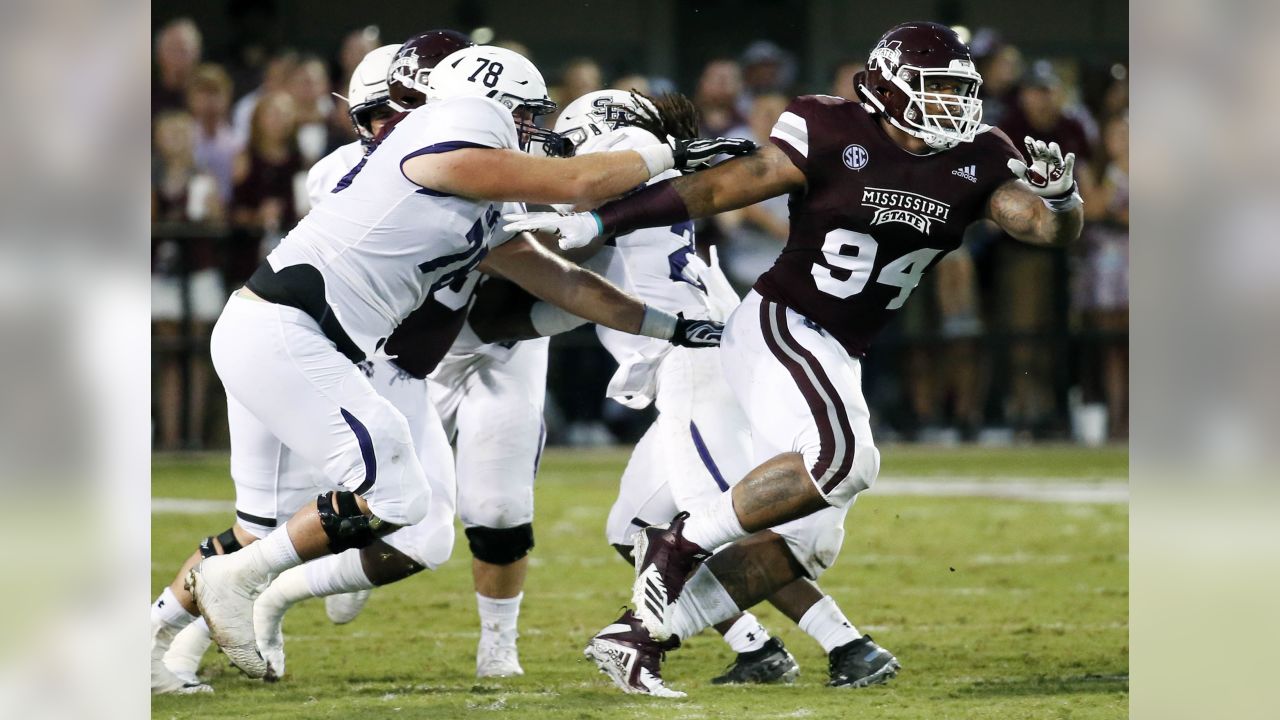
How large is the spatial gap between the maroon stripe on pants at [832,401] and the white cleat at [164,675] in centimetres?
161

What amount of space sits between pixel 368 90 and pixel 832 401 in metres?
1.54

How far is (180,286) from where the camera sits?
8383mm

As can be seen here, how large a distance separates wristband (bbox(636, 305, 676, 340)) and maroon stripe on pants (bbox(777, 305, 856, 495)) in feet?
0.97

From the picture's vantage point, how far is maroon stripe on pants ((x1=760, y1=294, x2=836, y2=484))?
3594mm

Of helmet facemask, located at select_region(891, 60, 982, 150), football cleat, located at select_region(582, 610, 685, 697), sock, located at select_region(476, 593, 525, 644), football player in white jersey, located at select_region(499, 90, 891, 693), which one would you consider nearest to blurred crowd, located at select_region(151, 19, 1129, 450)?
football player in white jersey, located at select_region(499, 90, 891, 693)

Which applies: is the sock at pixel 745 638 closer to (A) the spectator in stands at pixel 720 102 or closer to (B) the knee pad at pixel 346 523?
(B) the knee pad at pixel 346 523

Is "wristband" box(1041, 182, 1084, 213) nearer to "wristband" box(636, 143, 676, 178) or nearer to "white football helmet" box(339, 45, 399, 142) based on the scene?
"wristband" box(636, 143, 676, 178)

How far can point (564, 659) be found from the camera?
4.42 m

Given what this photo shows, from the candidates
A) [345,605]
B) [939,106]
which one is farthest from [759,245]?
[939,106]

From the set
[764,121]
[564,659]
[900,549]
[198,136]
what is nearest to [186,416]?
[198,136]

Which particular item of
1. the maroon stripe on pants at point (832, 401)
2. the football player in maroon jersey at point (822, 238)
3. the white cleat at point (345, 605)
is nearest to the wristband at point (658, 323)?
the football player in maroon jersey at point (822, 238)

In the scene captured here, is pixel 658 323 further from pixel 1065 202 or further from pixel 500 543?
pixel 1065 202

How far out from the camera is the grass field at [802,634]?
147 inches
